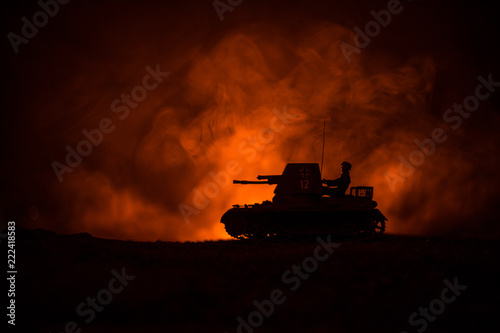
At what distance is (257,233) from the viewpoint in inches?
451

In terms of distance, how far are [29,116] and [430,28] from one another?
45.3ft

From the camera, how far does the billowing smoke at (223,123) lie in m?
14.3

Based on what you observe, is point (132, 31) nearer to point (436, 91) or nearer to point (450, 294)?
point (436, 91)

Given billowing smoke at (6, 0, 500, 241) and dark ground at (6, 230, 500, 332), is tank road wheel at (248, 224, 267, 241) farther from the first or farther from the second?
billowing smoke at (6, 0, 500, 241)

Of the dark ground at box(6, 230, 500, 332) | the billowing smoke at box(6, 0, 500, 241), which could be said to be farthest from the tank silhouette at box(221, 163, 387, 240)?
the billowing smoke at box(6, 0, 500, 241)

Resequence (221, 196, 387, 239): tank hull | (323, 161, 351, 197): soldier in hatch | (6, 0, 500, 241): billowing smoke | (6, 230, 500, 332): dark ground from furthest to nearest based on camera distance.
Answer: (6, 0, 500, 241): billowing smoke
(323, 161, 351, 197): soldier in hatch
(221, 196, 387, 239): tank hull
(6, 230, 500, 332): dark ground

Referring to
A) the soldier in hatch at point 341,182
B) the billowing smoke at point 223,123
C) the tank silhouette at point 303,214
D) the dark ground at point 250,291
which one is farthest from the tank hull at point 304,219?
the billowing smoke at point 223,123

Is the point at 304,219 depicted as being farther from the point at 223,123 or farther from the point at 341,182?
the point at 223,123

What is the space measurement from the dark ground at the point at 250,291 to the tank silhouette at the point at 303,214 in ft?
8.72

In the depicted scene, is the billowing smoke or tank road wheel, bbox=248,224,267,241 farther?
the billowing smoke

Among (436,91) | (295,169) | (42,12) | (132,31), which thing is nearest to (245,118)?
(295,169)

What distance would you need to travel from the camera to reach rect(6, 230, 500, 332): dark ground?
22.2 feet

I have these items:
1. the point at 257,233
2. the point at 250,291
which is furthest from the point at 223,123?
the point at 250,291

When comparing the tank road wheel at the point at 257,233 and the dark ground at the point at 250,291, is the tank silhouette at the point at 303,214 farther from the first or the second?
the dark ground at the point at 250,291
